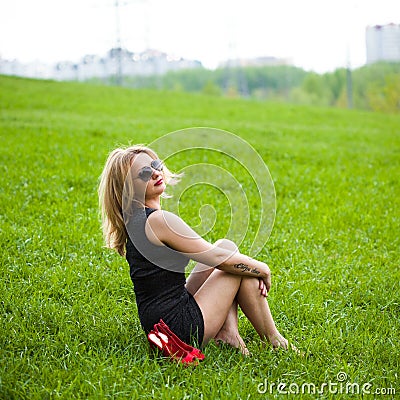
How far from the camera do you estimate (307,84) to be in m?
60.9

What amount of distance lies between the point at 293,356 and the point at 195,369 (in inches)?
24.8

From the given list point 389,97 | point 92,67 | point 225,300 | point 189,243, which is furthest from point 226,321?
point 389,97

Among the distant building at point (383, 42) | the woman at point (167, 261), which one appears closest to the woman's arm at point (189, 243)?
the woman at point (167, 261)

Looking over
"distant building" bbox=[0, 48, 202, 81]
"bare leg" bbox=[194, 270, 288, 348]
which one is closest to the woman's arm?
"bare leg" bbox=[194, 270, 288, 348]

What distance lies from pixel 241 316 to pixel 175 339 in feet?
3.32

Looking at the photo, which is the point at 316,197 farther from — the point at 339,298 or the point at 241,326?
the point at 241,326

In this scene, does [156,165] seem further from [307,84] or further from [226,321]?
[307,84]

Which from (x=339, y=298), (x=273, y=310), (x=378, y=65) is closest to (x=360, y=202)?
(x=339, y=298)

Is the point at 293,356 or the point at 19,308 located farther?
the point at 19,308

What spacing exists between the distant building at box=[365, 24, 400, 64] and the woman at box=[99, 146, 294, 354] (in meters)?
44.4

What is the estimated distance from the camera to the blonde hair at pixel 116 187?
10.9 feet

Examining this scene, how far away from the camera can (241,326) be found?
3.94 m

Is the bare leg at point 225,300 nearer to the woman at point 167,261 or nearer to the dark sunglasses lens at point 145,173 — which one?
the woman at point 167,261

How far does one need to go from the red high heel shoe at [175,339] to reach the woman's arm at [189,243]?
0.41 meters
